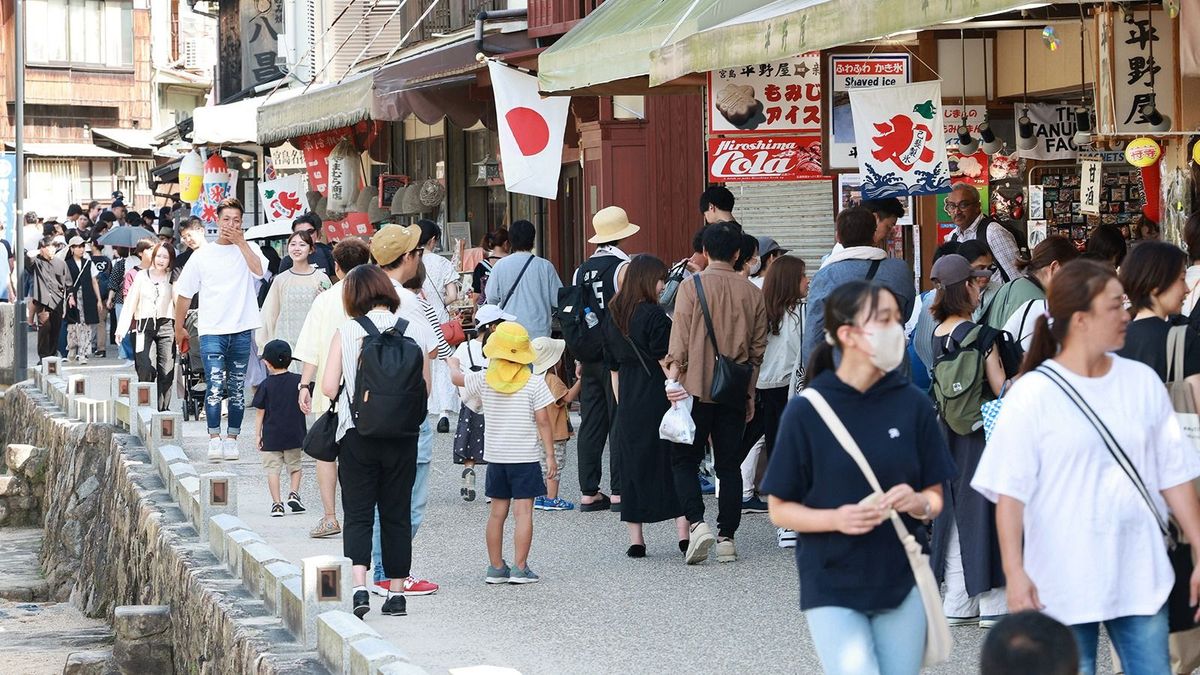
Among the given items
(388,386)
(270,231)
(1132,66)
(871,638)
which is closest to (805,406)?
(871,638)

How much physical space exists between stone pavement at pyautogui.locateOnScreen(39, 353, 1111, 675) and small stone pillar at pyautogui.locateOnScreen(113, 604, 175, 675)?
0.86 meters

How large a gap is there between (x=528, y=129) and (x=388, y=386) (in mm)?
6825

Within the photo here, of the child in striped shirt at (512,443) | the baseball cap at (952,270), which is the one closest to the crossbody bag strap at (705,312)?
the child in striped shirt at (512,443)

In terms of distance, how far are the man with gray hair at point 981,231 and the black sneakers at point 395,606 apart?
15.8 feet

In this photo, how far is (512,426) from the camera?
9234mm

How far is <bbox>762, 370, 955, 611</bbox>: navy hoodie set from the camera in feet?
16.1

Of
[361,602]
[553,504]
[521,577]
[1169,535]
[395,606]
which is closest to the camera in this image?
[1169,535]

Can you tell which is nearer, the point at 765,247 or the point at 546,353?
the point at 546,353

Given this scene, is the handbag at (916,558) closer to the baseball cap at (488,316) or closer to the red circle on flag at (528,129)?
the baseball cap at (488,316)

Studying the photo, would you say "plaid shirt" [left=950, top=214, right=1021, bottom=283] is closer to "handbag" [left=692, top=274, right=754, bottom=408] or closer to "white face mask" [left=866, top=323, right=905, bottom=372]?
"handbag" [left=692, top=274, right=754, bottom=408]

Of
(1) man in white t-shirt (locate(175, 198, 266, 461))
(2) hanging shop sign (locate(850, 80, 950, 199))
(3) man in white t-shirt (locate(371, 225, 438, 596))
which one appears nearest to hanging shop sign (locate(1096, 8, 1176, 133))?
(2) hanging shop sign (locate(850, 80, 950, 199))

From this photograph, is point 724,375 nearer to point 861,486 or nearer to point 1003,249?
point 1003,249

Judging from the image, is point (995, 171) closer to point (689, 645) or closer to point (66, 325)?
point (689, 645)

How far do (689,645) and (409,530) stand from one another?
5.30 feet
